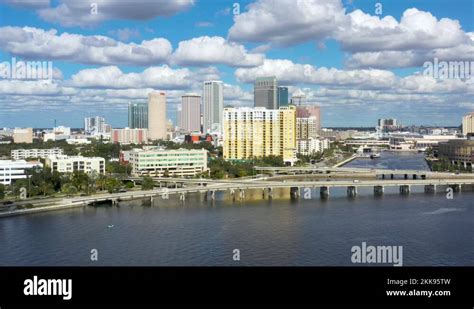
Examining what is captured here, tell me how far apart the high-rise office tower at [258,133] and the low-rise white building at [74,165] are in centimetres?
779

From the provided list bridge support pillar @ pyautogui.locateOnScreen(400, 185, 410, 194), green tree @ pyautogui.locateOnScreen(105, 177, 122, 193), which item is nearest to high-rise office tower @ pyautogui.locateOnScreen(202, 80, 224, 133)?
green tree @ pyautogui.locateOnScreen(105, 177, 122, 193)

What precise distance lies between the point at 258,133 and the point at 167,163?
21.5 feet

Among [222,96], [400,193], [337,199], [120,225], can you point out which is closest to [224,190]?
[337,199]

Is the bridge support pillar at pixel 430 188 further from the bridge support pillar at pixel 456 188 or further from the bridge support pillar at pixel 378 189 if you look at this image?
the bridge support pillar at pixel 378 189

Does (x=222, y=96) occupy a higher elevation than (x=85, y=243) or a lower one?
higher

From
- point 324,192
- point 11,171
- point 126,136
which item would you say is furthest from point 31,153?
point 324,192

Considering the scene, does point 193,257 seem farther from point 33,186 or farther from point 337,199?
point 33,186

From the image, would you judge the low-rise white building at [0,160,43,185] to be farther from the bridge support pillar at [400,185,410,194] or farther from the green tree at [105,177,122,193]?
the bridge support pillar at [400,185,410,194]

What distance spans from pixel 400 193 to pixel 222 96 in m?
39.9

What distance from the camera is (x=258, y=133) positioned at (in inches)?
1045

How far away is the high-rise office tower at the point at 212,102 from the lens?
5462cm

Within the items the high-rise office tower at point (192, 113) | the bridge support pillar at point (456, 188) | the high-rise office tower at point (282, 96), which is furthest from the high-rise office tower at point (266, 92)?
the bridge support pillar at point (456, 188)

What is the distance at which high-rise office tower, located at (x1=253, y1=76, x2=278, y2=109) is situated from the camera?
43.1 metres
